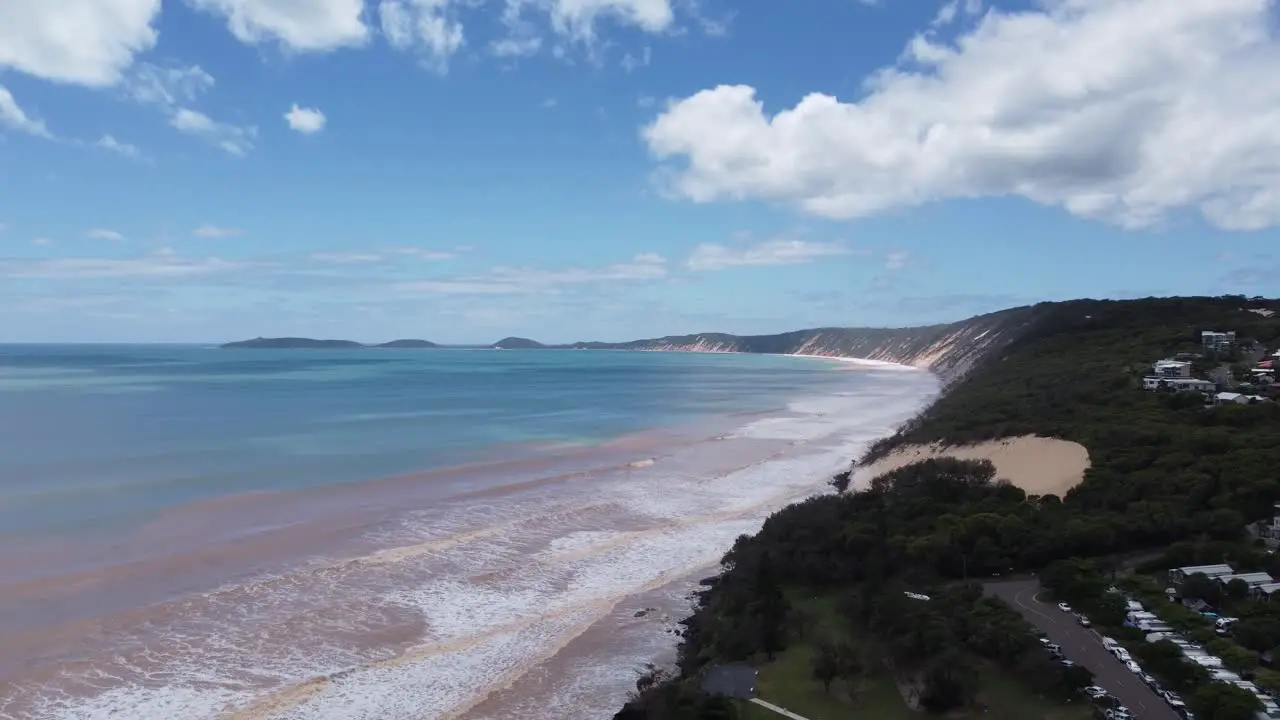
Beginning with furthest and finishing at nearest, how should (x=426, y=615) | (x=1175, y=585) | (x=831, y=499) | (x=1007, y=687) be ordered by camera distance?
1. (x=831, y=499)
2. (x=426, y=615)
3. (x=1175, y=585)
4. (x=1007, y=687)

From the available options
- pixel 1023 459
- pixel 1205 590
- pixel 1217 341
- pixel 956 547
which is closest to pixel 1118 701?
pixel 1205 590

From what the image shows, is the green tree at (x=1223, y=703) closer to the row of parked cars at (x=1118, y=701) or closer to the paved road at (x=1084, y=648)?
the row of parked cars at (x=1118, y=701)

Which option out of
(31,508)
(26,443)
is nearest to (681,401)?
(26,443)

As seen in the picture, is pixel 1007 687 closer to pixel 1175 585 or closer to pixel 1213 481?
pixel 1175 585

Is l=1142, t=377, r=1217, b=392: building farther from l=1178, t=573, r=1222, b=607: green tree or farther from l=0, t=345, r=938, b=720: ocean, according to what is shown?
l=1178, t=573, r=1222, b=607: green tree

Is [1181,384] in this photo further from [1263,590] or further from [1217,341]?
[1263,590]

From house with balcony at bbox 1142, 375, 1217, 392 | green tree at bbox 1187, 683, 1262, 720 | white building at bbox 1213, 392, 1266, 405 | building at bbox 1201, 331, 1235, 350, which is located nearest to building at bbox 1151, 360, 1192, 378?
house with balcony at bbox 1142, 375, 1217, 392
